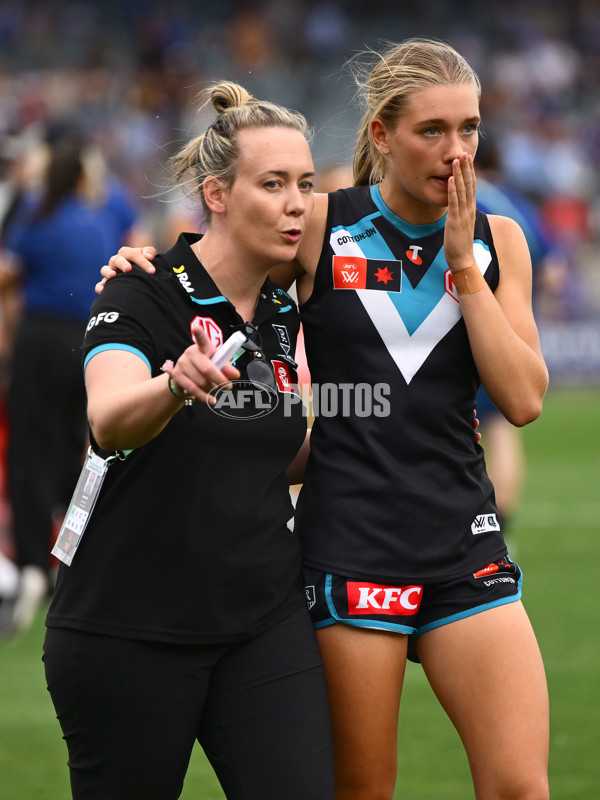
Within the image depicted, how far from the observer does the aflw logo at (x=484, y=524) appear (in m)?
2.99

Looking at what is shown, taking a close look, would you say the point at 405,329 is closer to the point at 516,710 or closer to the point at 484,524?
the point at 484,524

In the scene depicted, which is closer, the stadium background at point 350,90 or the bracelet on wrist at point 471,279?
the bracelet on wrist at point 471,279

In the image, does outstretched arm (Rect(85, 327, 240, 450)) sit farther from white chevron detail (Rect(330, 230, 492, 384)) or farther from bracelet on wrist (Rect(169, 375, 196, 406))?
white chevron detail (Rect(330, 230, 492, 384))

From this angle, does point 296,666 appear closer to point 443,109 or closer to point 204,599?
point 204,599

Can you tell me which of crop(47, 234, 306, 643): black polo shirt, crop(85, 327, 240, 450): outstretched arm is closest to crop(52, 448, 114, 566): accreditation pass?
crop(47, 234, 306, 643): black polo shirt

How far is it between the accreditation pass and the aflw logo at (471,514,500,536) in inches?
34.5

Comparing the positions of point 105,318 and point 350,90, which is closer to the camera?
point 105,318

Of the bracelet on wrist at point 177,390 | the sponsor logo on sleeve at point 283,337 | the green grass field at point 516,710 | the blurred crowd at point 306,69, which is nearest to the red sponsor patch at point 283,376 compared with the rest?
the sponsor logo on sleeve at point 283,337

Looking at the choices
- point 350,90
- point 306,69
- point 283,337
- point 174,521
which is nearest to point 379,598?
point 174,521

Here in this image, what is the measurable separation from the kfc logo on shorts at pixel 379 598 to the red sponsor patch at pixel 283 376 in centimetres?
47

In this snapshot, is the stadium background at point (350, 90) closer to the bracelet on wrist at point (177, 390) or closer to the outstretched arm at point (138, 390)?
the outstretched arm at point (138, 390)

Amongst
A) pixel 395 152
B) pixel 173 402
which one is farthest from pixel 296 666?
pixel 395 152

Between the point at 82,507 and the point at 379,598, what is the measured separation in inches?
27.7

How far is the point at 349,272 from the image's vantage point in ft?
9.78
